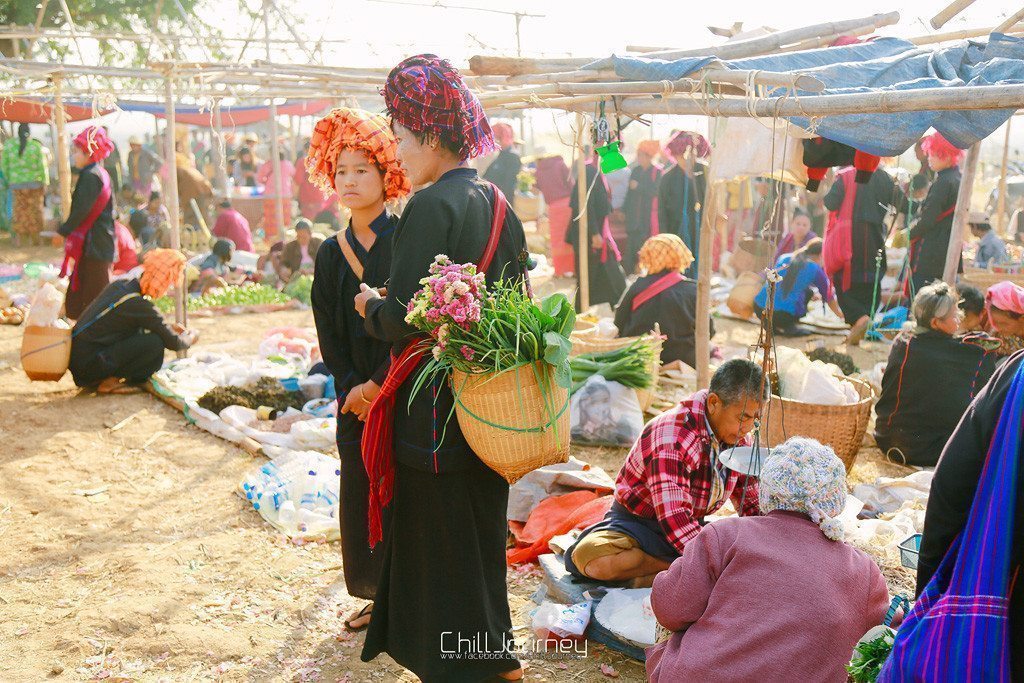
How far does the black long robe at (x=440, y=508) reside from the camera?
9.49ft

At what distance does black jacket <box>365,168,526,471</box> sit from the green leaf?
318 millimetres

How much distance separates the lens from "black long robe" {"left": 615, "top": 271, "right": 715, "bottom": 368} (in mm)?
7488

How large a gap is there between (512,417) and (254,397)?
456 cm

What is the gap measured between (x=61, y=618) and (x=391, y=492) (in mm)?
1827

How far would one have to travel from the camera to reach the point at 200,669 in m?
3.63

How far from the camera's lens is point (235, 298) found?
1133 centimetres

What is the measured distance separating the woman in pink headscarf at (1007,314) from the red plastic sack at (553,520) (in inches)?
99.6

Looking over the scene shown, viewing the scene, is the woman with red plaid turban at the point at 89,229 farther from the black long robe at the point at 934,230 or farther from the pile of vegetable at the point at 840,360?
the black long robe at the point at 934,230

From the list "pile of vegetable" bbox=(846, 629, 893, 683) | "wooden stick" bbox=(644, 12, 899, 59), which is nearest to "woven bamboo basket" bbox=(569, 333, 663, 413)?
"wooden stick" bbox=(644, 12, 899, 59)

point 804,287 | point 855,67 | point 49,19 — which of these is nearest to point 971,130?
point 855,67

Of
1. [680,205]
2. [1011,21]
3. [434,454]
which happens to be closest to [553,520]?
[434,454]

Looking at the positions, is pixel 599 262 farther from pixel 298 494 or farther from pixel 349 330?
pixel 349 330

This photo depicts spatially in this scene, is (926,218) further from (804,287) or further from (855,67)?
(855,67)

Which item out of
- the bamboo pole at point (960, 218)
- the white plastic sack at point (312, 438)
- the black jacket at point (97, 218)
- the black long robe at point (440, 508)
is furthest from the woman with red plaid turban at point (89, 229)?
the bamboo pole at point (960, 218)
